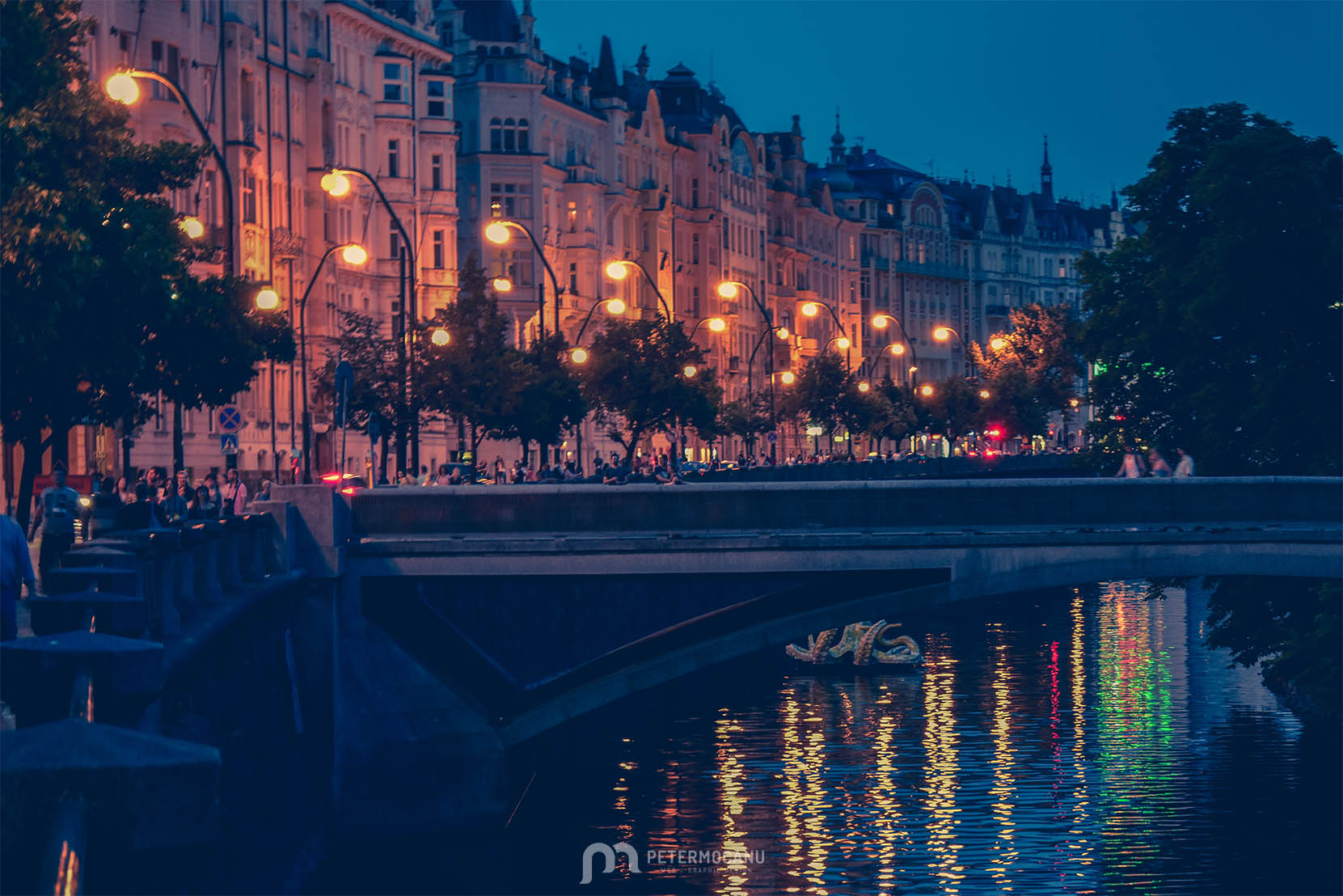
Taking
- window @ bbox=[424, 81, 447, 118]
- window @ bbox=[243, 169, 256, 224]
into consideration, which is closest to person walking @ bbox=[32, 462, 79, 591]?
window @ bbox=[243, 169, 256, 224]

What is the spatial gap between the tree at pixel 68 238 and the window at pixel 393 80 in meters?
53.6

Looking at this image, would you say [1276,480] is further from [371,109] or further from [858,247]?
[858,247]

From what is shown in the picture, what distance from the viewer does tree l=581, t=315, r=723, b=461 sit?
89.6 meters

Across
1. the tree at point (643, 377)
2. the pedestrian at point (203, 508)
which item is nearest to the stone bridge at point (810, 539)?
the pedestrian at point (203, 508)

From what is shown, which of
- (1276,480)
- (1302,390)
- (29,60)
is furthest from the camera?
(1302,390)

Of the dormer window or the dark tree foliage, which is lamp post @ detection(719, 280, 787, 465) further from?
the dark tree foliage

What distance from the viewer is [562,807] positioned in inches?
1508

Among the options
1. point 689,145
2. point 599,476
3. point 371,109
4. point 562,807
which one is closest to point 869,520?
point 562,807

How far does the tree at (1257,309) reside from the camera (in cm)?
4578

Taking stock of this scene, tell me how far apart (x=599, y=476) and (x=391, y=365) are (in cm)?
728

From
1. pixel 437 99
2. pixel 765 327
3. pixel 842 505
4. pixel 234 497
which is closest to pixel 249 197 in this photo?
pixel 437 99

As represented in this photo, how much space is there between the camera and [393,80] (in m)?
94.2

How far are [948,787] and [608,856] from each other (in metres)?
8.21

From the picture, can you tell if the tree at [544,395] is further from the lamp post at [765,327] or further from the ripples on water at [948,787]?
the ripples on water at [948,787]
